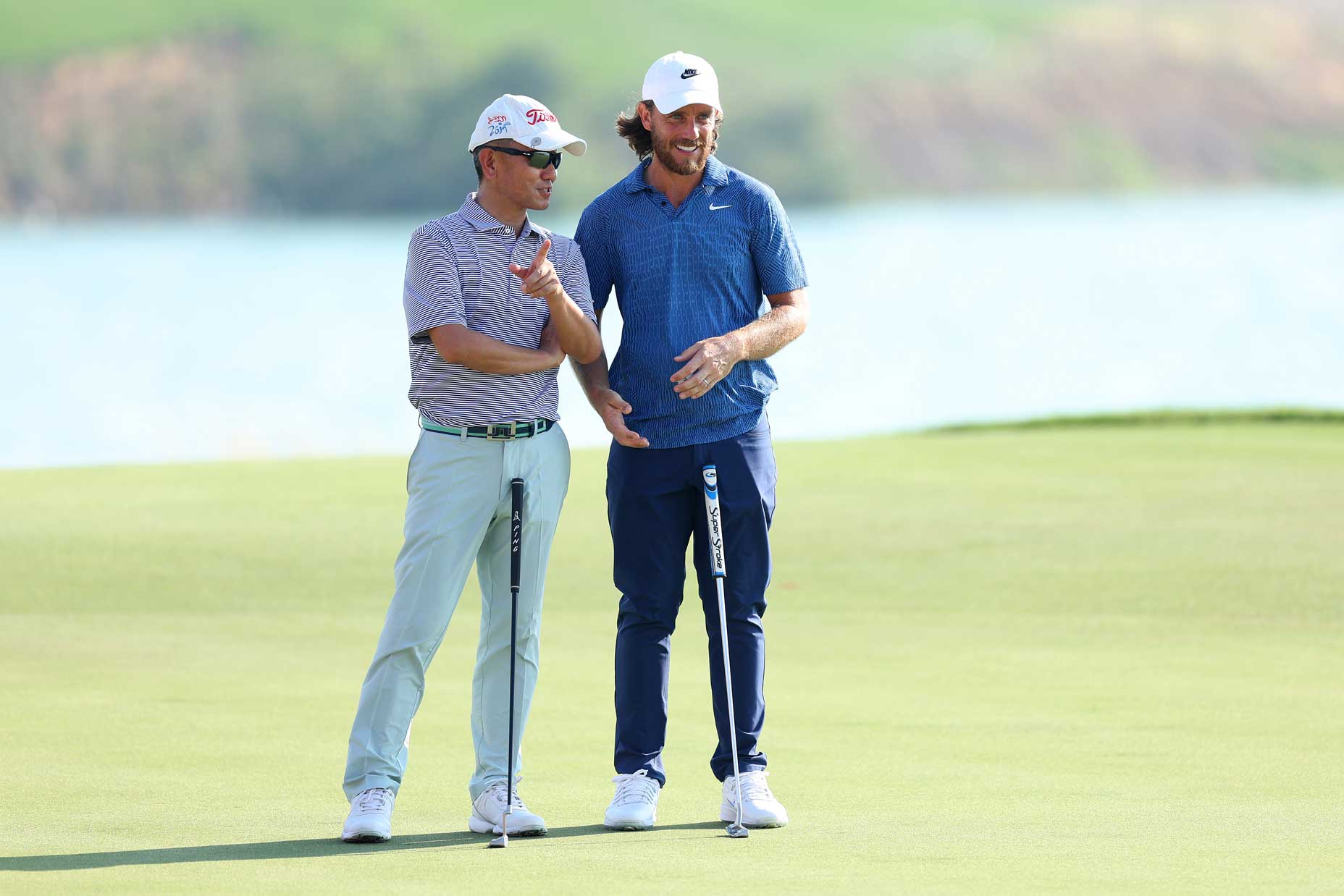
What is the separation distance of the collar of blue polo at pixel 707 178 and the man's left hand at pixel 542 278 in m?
0.54

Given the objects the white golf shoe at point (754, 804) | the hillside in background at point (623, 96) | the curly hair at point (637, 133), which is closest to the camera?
the white golf shoe at point (754, 804)

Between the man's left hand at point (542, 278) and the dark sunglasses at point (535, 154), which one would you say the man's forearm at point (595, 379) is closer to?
the man's left hand at point (542, 278)

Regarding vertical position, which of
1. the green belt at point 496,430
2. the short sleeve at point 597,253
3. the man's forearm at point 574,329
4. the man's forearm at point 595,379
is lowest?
the green belt at point 496,430

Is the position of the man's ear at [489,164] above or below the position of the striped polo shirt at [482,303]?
above

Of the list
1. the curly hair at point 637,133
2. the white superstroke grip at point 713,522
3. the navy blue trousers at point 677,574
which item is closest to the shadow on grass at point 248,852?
the navy blue trousers at point 677,574

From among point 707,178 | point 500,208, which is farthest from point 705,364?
point 500,208

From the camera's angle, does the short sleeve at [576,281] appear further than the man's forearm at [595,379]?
No

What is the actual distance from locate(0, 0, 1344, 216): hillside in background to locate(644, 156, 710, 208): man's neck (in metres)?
94.9

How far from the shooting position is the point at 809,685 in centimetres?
678

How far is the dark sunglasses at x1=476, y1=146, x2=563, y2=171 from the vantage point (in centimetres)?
→ 470

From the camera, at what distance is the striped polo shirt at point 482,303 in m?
4.67

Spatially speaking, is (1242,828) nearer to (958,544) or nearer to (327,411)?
(958,544)

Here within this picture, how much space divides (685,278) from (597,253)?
10.1 inches

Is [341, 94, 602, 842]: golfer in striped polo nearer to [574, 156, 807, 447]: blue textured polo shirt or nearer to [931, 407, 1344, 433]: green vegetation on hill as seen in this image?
[574, 156, 807, 447]: blue textured polo shirt
